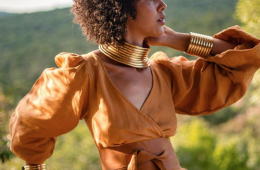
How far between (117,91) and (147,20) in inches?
15.1

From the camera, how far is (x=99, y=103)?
200 centimetres

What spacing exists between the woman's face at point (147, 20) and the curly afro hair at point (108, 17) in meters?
0.04

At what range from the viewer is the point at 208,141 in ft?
36.4

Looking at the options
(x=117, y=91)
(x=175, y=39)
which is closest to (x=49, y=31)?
(x=175, y=39)

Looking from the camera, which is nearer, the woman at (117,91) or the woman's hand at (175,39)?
the woman at (117,91)

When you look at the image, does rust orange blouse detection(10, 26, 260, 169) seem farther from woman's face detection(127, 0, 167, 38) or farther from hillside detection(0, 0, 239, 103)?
hillside detection(0, 0, 239, 103)

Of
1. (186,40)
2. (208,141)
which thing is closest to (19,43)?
(208,141)

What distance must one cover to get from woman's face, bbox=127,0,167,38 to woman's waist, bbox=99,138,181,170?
1.75 feet

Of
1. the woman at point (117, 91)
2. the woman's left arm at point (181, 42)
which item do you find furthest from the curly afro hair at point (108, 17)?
the woman's left arm at point (181, 42)

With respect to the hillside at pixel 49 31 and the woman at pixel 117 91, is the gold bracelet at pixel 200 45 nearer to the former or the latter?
the woman at pixel 117 91

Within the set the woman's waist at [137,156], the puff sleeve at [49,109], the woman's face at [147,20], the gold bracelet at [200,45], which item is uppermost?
the woman's face at [147,20]

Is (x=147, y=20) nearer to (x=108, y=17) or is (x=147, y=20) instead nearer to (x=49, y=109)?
(x=108, y=17)

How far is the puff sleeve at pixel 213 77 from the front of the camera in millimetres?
2240

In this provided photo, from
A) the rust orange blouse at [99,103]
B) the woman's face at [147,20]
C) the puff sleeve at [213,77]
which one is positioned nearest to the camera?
the rust orange blouse at [99,103]
